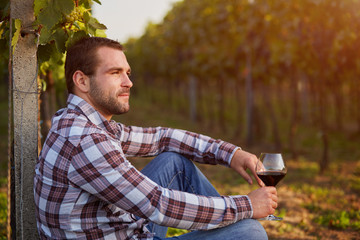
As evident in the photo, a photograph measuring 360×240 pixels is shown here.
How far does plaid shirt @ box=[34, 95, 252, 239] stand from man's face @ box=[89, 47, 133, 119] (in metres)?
0.08

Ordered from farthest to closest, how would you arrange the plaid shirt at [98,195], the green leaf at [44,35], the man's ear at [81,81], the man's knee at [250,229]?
1. the green leaf at [44,35]
2. the man's ear at [81,81]
3. the man's knee at [250,229]
4. the plaid shirt at [98,195]

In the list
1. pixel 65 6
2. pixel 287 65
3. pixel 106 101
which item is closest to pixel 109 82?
pixel 106 101

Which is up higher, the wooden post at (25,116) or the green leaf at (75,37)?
the green leaf at (75,37)

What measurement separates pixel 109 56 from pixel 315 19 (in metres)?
6.64

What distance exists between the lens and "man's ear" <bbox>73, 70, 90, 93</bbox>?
2.20 m

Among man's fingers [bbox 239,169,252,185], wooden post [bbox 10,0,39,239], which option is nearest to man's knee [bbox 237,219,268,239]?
man's fingers [bbox 239,169,252,185]

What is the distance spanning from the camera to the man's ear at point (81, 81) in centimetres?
220

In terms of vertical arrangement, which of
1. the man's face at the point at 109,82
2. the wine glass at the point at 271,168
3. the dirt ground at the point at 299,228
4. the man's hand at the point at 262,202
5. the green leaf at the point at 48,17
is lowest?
the dirt ground at the point at 299,228

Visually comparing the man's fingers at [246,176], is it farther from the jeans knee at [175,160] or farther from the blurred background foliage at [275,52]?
the blurred background foliage at [275,52]

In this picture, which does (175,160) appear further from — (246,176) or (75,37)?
(75,37)

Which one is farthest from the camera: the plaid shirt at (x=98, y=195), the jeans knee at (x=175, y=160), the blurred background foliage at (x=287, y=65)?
the blurred background foliage at (x=287, y=65)

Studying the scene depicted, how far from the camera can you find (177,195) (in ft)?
6.44

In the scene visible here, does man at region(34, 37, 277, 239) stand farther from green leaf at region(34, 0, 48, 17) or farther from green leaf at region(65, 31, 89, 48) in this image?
green leaf at region(34, 0, 48, 17)

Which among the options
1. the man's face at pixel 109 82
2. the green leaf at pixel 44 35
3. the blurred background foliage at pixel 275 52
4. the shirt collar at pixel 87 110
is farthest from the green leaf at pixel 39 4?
the blurred background foliage at pixel 275 52
